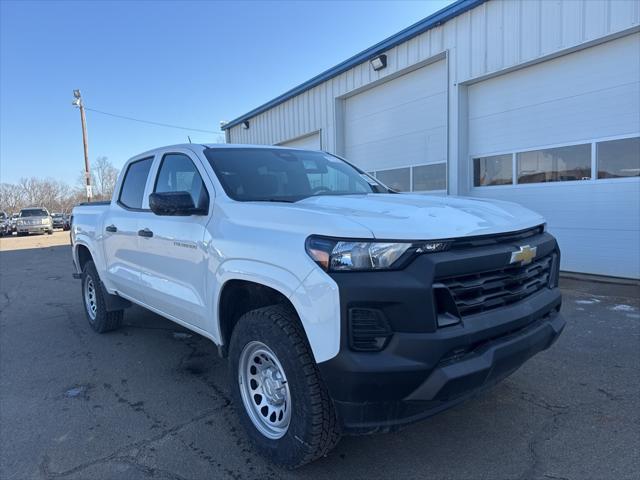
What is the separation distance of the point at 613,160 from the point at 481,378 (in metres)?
6.73

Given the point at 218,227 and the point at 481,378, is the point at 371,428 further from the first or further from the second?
the point at 218,227

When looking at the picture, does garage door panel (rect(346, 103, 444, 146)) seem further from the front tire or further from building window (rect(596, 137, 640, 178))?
the front tire

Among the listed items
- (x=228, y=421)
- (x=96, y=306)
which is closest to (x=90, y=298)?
(x=96, y=306)

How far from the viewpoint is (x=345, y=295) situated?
212cm

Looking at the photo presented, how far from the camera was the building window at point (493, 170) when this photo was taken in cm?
889

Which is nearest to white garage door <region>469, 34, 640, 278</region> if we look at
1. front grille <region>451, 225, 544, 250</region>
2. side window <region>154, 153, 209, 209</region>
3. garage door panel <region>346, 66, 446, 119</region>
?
garage door panel <region>346, 66, 446, 119</region>

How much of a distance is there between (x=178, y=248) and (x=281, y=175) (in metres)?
0.96

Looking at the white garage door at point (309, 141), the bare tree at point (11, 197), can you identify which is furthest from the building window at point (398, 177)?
the bare tree at point (11, 197)

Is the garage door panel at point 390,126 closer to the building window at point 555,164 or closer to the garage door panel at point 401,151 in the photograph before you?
the garage door panel at point 401,151

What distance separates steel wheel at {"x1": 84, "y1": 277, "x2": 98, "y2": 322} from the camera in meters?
5.63

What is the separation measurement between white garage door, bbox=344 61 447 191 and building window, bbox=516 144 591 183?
70.8 inches

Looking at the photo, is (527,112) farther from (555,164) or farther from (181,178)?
(181,178)

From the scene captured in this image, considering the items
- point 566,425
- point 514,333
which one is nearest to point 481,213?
point 514,333

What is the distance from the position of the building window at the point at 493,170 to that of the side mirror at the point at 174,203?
7.29 metres
